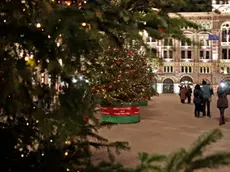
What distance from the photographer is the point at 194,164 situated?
1.82 meters

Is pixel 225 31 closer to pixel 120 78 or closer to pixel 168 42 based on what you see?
pixel 120 78

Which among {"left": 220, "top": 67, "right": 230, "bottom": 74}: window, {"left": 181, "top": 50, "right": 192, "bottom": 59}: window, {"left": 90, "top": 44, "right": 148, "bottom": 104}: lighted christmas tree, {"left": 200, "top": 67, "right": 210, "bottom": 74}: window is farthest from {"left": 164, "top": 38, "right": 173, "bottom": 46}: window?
{"left": 200, "top": 67, "right": 210, "bottom": 74}: window

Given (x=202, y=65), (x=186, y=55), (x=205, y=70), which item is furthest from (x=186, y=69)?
(x=205, y=70)

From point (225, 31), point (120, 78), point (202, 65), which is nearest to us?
point (120, 78)

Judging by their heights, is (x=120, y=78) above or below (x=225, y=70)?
below

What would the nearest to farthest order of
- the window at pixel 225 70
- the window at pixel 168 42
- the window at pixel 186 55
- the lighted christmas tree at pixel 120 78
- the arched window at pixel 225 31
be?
the window at pixel 168 42, the lighted christmas tree at pixel 120 78, the arched window at pixel 225 31, the window at pixel 225 70, the window at pixel 186 55

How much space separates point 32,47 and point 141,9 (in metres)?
0.72

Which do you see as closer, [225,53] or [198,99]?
[198,99]

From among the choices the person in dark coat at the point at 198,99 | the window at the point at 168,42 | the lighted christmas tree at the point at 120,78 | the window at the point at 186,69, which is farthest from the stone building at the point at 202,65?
the window at the point at 168,42

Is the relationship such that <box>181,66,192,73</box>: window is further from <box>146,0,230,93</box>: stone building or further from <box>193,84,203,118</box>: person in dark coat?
<box>193,84,203,118</box>: person in dark coat

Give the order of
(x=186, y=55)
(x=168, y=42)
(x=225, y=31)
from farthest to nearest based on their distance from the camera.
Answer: (x=186, y=55) < (x=225, y=31) < (x=168, y=42)

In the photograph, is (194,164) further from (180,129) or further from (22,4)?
(180,129)

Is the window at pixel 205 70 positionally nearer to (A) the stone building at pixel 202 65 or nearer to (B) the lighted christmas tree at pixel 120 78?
(A) the stone building at pixel 202 65

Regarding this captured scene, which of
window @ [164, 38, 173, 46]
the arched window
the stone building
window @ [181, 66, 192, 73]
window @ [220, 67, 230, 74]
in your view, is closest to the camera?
window @ [164, 38, 173, 46]
